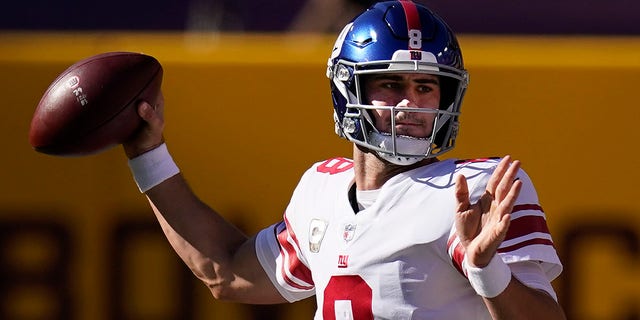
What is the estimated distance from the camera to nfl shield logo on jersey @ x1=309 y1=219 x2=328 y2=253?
2.88 metres

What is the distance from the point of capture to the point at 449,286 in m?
2.62

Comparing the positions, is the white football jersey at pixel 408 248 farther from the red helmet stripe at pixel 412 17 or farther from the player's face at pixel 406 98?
the red helmet stripe at pixel 412 17

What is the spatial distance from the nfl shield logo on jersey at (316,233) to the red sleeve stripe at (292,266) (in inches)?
4.3

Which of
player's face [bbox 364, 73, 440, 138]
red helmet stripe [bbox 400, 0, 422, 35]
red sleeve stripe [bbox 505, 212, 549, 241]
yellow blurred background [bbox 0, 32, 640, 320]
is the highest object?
red helmet stripe [bbox 400, 0, 422, 35]

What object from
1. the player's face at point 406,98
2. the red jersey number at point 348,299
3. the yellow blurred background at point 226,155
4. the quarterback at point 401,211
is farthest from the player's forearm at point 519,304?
the yellow blurred background at point 226,155

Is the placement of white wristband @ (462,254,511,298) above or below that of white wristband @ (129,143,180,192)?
below

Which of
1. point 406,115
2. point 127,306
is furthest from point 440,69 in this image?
point 127,306

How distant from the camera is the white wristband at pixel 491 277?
95.2 inches

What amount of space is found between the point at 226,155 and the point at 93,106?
1.10 metres

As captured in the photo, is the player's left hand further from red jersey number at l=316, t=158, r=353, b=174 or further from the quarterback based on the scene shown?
red jersey number at l=316, t=158, r=353, b=174

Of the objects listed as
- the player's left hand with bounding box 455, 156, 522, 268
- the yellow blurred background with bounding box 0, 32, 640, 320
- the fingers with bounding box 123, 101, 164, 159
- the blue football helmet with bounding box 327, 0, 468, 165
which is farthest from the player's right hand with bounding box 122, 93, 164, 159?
the yellow blurred background with bounding box 0, 32, 640, 320

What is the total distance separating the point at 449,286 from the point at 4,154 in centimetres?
204

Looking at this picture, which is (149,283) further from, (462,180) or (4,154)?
(462,180)

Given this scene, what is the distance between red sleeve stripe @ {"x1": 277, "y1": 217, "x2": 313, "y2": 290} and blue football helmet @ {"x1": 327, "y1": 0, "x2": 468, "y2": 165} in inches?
12.0
